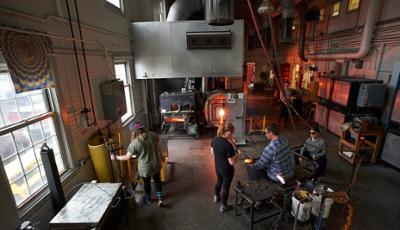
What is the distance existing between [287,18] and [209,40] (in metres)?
5.04

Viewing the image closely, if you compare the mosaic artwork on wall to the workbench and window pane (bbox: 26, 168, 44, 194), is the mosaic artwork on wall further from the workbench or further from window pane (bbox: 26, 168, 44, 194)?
the workbench

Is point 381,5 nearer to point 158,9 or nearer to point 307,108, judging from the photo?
point 307,108

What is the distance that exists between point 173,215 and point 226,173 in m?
1.24

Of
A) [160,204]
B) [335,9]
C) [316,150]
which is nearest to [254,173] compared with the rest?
[316,150]

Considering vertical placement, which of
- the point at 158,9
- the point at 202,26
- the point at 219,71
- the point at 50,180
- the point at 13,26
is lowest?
the point at 50,180

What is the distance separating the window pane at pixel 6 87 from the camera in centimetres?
237

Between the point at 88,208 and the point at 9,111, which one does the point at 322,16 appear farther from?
the point at 9,111

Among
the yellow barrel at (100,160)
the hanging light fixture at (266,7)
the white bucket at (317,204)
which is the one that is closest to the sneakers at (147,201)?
the yellow barrel at (100,160)

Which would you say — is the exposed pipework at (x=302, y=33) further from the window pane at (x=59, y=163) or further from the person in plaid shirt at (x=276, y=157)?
the window pane at (x=59, y=163)

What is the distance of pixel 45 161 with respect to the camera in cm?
263

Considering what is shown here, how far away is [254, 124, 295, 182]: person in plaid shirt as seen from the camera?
10.4ft

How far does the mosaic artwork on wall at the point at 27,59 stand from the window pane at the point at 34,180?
3.91ft

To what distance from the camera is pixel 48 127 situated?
3102 millimetres

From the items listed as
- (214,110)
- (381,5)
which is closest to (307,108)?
(381,5)
